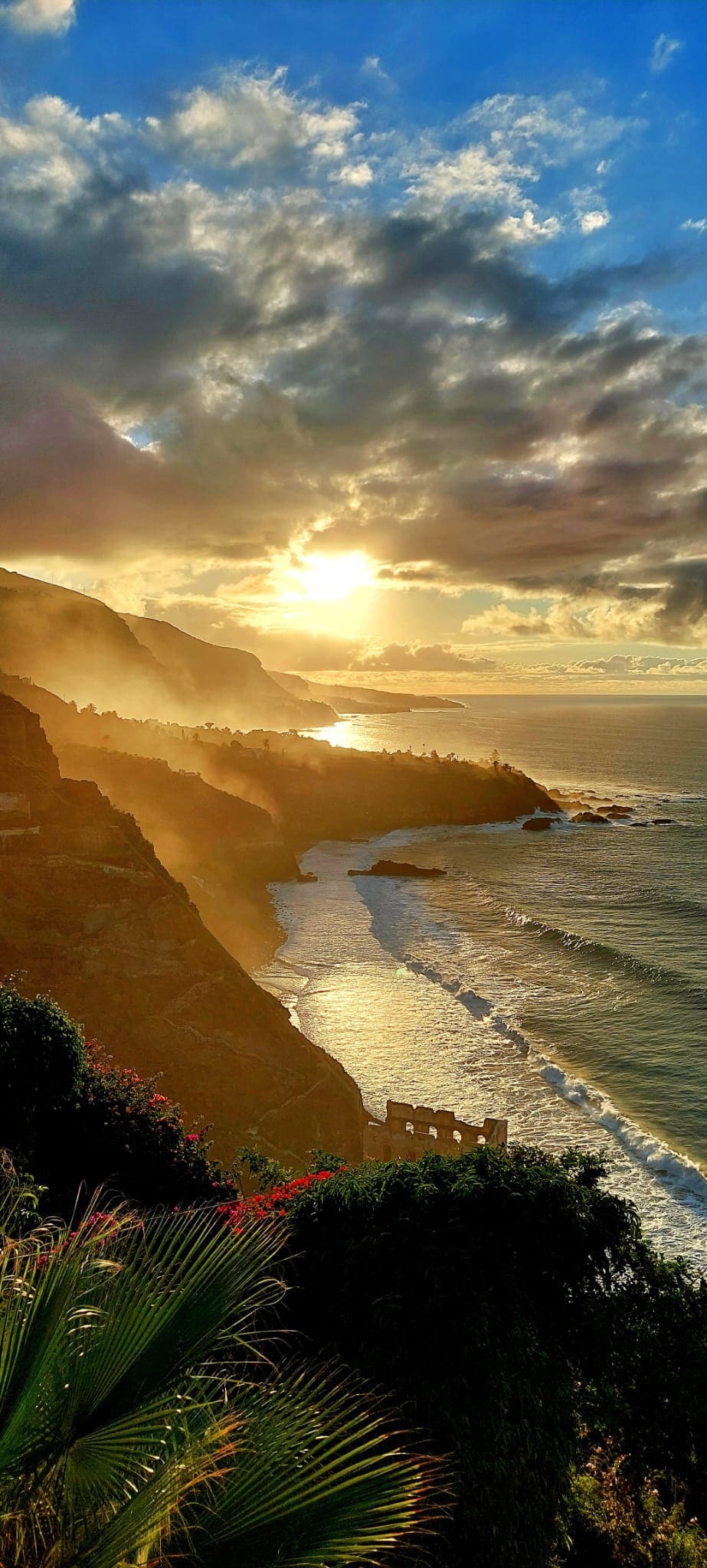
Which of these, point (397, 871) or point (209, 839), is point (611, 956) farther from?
point (209, 839)

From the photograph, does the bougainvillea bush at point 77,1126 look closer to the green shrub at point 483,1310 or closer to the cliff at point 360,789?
the green shrub at point 483,1310

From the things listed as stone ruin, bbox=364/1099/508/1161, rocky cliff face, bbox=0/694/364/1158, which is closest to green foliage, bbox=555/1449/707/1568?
stone ruin, bbox=364/1099/508/1161

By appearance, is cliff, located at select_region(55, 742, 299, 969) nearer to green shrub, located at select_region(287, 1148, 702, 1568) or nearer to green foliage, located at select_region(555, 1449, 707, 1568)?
green shrub, located at select_region(287, 1148, 702, 1568)

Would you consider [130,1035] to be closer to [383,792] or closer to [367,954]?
[367,954]

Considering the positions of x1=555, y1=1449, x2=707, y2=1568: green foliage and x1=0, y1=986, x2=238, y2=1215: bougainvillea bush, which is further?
x1=0, y1=986, x2=238, y2=1215: bougainvillea bush

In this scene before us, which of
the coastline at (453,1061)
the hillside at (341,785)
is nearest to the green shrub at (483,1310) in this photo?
the coastline at (453,1061)

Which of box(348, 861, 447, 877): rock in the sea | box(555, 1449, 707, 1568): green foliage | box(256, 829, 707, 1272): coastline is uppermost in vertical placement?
box(555, 1449, 707, 1568): green foliage
